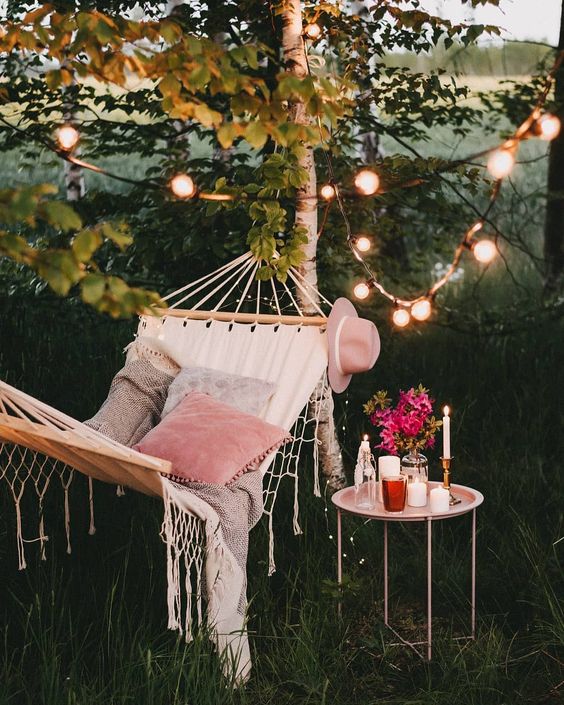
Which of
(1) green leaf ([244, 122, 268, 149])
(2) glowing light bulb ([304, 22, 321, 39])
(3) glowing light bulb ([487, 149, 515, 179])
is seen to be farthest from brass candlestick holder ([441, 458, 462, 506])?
(2) glowing light bulb ([304, 22, 321, 39])

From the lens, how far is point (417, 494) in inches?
94.3

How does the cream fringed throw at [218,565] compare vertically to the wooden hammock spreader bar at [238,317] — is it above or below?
below

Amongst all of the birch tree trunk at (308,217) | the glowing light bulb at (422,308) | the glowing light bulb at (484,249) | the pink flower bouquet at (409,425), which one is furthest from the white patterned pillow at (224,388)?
the glowing light bulb at (484,249)

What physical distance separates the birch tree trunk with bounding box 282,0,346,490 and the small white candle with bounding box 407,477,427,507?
24.0 inches

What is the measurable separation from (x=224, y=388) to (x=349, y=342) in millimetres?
397

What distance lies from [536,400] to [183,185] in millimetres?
2096

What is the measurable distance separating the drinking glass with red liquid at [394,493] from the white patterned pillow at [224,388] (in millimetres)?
506

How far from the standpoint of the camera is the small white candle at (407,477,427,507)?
2.39 meters

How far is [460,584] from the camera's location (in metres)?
2.71

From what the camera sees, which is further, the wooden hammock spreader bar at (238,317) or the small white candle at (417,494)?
the wooden hammock spreader bar at (238,317)

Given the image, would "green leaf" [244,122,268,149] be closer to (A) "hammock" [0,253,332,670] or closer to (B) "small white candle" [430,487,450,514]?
(A) "hammock" [0,253,332,670]

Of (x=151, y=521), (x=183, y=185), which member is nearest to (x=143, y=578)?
(x=151, y=521)

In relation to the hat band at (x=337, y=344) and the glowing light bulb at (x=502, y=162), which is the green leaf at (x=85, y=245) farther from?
the hat band at (x=337, y=344)

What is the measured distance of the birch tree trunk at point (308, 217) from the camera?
9.80 ft
